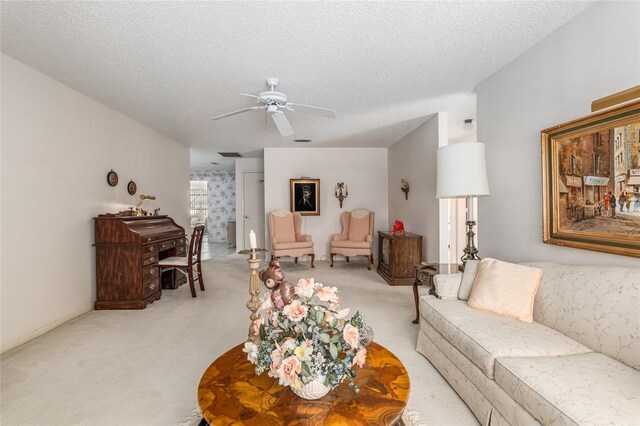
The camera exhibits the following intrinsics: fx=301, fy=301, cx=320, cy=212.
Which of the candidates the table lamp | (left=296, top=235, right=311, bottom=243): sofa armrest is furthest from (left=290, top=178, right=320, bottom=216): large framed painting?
the table lamp

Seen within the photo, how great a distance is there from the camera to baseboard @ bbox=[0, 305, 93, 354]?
253 cm

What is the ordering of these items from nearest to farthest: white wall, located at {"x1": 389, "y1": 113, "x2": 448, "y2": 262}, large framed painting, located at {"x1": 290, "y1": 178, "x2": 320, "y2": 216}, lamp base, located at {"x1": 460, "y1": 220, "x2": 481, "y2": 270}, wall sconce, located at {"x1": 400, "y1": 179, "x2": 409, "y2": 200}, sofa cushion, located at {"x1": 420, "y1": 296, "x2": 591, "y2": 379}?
sofa cushion, located at {"x1": 420, "y1": 296, "x2": 591, "y2": 379} < lamp base, located at {"x1": 460, "y1": 220, "x2": 481, "y2": 270} < white wall, located at {"x1": 389, "y1": 113, "x2": 448, "y2": 262} < wall sconce, located at {"x1": 400, "y1": 179, "x2": 409, "y2": 200} < large framed painting, located at {"x1": 290, "y1": 178, "x2": 320, "y2": 216}

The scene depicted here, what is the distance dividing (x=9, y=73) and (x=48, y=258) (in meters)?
1.68

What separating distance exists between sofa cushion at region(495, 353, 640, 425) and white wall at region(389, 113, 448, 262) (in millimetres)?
2737

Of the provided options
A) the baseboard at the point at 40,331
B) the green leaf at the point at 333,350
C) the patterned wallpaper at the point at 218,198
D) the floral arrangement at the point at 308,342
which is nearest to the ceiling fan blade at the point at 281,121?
the floral arrangement at the point at 308,342

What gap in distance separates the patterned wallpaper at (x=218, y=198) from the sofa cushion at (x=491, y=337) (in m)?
8.85

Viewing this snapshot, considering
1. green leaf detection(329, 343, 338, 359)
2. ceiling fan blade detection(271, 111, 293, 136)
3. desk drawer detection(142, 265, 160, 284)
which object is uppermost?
ceiling fan blade detection(271, 111, 293, 136)

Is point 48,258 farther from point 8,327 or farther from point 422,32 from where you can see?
point 422,32

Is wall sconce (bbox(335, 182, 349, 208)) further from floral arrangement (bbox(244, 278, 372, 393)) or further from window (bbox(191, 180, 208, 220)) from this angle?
window (bbox(191, 180, 208, 220))

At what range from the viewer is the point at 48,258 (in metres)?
2.96

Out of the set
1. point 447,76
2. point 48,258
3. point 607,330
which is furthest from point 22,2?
point 607,330

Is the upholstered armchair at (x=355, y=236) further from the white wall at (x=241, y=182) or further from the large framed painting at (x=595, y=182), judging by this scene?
the large framed painting at (x=595, y=182)

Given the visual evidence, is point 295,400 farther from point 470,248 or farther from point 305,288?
point 470,248

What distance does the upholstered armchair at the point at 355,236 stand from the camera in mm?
5638
